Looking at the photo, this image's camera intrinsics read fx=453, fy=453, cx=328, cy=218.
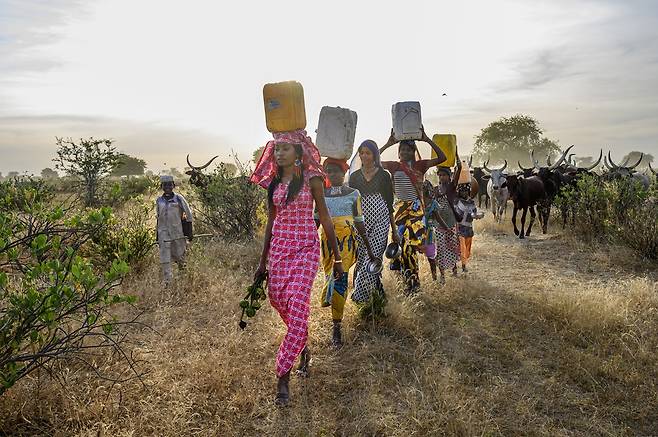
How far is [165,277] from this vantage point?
567 cm

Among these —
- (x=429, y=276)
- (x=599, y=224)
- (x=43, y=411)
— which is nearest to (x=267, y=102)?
(x=43, y=411)

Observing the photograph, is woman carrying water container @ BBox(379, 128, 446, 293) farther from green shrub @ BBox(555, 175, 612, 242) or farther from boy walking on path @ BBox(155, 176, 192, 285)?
green shrub @ BBox(555, 175, 612, 242)

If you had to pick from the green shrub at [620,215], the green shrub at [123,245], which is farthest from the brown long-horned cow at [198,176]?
the green shrub at [620,215]

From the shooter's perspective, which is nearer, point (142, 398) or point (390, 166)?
point (142, 398)

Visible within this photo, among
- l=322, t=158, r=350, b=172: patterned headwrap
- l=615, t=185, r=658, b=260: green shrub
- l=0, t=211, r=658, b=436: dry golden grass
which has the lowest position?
l=0, t=211, r=658, b=436: dry golden grass

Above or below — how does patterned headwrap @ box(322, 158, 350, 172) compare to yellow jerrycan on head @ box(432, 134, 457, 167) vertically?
below

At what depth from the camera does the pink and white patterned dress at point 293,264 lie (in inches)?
117

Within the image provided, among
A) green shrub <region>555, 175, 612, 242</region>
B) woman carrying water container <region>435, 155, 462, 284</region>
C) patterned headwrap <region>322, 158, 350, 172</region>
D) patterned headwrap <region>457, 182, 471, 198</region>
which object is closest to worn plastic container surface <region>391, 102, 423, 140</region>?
patterned headwrap <region>322, 158, 350, 172</region>

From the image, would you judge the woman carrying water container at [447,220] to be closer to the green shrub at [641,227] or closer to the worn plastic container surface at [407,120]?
the worn plastic container surface at [407,120]

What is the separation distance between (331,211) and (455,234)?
2.76 metres

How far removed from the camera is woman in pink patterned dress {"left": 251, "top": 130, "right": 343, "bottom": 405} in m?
2.99

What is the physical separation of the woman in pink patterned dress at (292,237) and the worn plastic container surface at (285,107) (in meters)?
0.06

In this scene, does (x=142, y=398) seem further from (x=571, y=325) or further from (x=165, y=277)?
(x=571, y=325)

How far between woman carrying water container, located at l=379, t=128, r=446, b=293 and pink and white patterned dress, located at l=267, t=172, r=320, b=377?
81.1 inches
